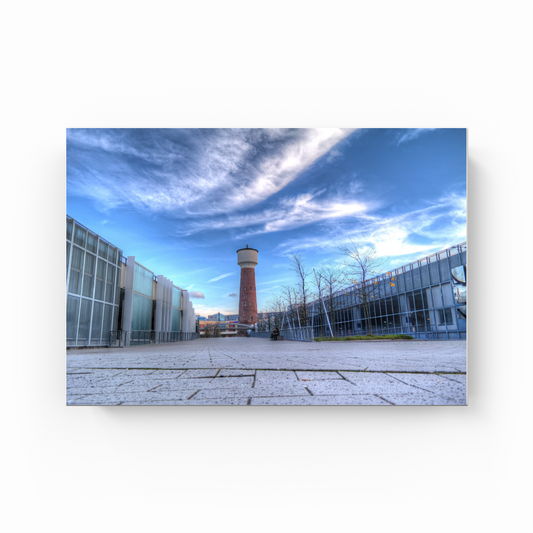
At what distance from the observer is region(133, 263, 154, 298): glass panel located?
348cm

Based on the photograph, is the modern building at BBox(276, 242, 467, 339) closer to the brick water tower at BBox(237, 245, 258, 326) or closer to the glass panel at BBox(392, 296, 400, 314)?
the glass panel at BBox(392, 296, 400, 314)

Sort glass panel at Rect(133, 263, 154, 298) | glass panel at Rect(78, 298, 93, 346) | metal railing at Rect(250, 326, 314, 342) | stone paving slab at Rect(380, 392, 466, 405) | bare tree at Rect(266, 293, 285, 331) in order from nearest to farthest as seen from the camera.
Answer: stone paving slab at Rect(380, 392, 466, 405)
glass panel at Rect(78, 298, 93, 346)
glass panel at Rect(133, 263, 154, 298)
bare tree at Rect(266, 293, 285, 331)
metal railing at Rect(250, 326, 314, 342)

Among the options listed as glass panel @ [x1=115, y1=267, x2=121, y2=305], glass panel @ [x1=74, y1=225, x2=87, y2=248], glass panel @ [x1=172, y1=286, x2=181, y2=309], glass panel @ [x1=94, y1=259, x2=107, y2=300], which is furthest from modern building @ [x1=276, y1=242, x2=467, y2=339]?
glass panel @ [x1=74, y1=225, x2=87, y2=248]

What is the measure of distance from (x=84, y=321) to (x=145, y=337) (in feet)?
1.66

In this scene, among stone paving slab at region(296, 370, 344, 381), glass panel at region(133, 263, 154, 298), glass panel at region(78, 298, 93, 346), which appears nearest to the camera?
stone paving slab at region(296, 370, 344, 381)

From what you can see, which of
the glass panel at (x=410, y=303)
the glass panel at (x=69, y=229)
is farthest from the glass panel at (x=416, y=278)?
the glass panel at (x=69, y=229)

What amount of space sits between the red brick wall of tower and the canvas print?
14 mm

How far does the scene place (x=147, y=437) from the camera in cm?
334
